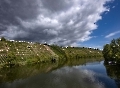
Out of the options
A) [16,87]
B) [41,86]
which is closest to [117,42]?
[41,86]

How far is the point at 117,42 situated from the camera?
9719 centimetres

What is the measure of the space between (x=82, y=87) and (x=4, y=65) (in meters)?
71.8

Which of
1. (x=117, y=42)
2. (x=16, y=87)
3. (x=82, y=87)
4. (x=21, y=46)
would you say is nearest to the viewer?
(x=82, y=87)

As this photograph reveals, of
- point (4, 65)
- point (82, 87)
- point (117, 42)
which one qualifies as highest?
point (117, 42)

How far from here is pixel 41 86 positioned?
47.2 metres

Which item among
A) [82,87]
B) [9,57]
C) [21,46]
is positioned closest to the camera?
[82,87]

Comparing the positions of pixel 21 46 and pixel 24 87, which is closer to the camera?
pixel 24 87

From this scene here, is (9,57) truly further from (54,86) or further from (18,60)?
(54,86)

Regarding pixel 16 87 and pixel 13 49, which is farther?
pixel 13 49

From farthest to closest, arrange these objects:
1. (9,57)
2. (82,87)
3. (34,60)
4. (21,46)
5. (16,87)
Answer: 1. (21,46)
2. (34,60)
3. (9,57)
4. (16,87)
5. (82,87)

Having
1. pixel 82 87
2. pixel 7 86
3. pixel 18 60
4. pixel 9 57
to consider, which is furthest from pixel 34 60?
pixel 82 87

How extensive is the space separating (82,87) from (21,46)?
11169 centimetres

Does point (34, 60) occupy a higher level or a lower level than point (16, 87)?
higher

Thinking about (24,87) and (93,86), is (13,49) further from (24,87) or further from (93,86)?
(93,86)
